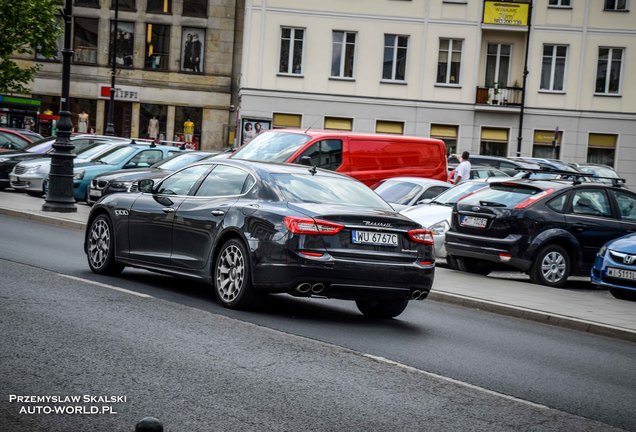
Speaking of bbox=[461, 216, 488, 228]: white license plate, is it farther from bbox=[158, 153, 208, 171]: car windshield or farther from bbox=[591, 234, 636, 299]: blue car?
bbox=[158, 153, 208, 171]: car windshield

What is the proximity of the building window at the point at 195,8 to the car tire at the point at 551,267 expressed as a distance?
4500 centimetres

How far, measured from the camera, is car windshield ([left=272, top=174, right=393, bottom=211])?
11031 millimetres

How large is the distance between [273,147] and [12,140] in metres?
14.4

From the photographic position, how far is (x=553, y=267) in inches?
670

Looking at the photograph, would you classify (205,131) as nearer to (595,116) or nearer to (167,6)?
(167,6)

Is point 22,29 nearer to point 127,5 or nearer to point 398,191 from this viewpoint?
point 127,5

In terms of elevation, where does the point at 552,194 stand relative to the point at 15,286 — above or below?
above

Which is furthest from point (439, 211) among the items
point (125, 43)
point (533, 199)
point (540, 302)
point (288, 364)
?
point (125, 43)

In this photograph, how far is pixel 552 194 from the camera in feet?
56.5

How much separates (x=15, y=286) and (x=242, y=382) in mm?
4596

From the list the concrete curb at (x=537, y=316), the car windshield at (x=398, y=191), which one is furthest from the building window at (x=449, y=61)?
the concrete curb at (x=537, y=316)

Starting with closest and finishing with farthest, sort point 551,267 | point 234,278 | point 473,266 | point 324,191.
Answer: point 234,278, point 324,191, point 551,267, point 473,266

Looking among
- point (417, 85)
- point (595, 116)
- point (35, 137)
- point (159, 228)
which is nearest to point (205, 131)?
point (417, 85)

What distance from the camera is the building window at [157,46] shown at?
59.2 meters
